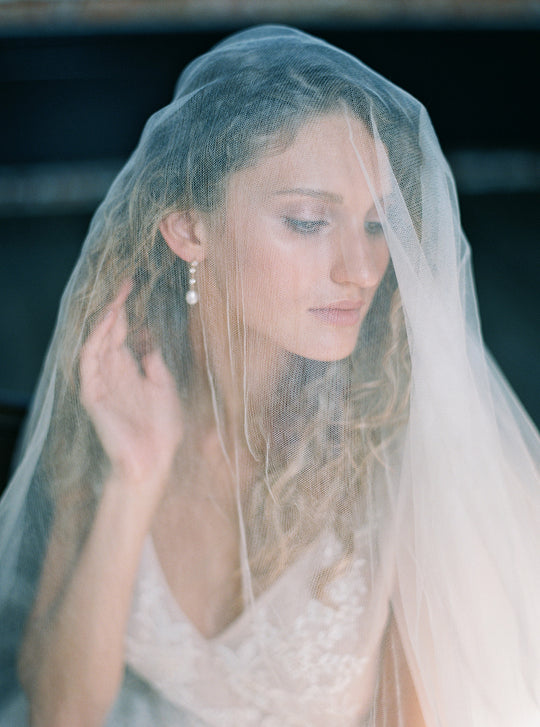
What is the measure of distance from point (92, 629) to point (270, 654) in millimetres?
264

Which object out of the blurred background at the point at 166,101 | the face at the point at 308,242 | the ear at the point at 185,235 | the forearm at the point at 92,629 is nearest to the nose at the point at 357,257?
the face at the point at 308,242

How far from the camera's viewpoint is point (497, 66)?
10.6 ft

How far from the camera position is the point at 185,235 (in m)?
1.02

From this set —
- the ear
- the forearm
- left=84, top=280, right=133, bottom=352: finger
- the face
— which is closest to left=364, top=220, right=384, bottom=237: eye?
the face

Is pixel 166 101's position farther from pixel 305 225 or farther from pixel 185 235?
pixel 305 225

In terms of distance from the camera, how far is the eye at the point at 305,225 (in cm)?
92

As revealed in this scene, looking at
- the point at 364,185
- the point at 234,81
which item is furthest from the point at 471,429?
the point at 234,81

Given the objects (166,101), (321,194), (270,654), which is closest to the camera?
(321,194)

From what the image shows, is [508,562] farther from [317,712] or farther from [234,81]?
[234,81]

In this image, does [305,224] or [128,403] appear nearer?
[305,224]

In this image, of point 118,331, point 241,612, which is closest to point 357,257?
point 118,331

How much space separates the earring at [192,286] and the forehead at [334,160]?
174 mm

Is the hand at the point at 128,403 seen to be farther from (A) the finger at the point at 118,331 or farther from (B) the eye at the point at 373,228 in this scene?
(B) the eye at the point at 373,228

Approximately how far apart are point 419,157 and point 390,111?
0.07 m
